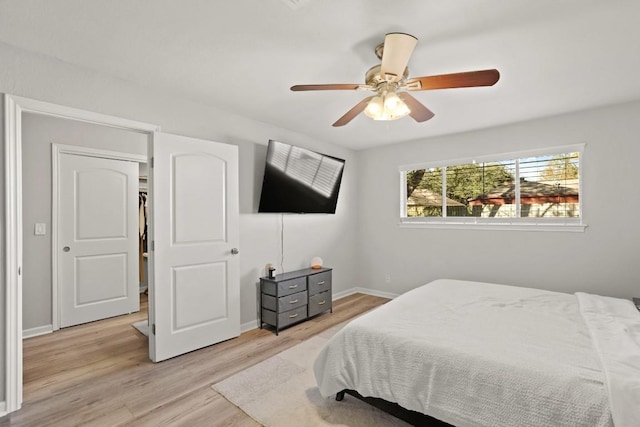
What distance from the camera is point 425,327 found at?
1968 mm

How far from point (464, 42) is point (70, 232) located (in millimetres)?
4397

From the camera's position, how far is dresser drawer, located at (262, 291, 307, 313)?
339 cm

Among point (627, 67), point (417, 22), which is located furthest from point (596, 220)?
point (417, 22)

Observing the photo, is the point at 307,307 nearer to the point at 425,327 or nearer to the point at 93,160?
the point at 425,327

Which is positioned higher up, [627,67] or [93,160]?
[627,67]

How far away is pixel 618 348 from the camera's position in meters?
1.60

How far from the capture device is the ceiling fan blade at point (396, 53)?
5.50 feet

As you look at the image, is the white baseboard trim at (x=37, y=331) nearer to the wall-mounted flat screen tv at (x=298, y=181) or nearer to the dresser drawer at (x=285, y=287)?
the dresser drawer at (x=285, y=287)

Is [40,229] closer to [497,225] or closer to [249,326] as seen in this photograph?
[249,326]

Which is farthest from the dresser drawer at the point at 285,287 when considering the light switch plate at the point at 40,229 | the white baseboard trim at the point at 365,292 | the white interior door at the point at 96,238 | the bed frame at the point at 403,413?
the light switch plate at the point at 40,229

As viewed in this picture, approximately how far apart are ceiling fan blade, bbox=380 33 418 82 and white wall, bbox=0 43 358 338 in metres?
2.01

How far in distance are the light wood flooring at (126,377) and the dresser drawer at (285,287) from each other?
0.42 metres

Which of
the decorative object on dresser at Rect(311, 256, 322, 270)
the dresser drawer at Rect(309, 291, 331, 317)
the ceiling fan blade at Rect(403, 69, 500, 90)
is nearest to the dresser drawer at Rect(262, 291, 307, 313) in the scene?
the dresser drawer at Rect(309, 291, 331, 317)

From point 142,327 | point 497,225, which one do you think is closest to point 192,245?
point 142,327
